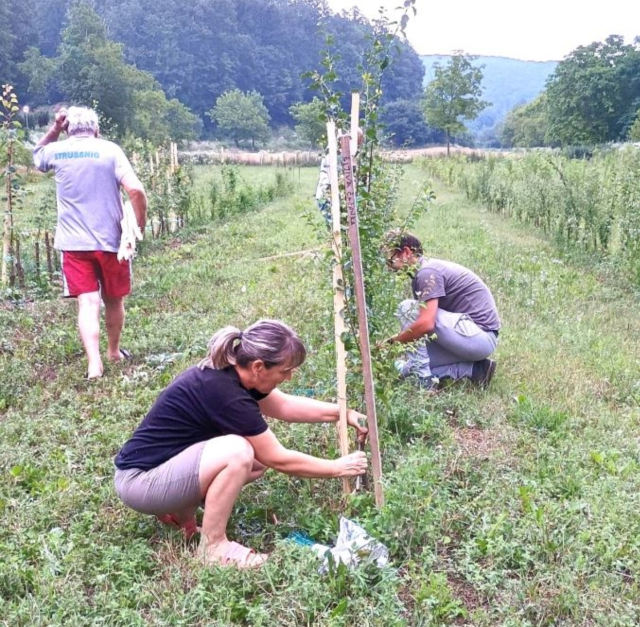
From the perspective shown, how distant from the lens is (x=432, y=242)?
10094 millimetres

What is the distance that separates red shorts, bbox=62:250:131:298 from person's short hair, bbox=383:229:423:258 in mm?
2222

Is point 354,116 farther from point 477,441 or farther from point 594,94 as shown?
point 594,94

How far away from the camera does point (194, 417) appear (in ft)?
8.84

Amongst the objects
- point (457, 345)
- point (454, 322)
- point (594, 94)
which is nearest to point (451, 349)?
point (457, 345)

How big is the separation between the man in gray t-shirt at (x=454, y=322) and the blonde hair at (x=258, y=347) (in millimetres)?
1596

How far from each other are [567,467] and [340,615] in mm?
1588

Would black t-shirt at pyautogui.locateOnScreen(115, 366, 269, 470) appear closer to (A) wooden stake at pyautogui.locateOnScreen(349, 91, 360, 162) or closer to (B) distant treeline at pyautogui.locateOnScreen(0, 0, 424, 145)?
(A) wooden stake at pyautogui.locateOnScreen(349, 91, 360, 162)

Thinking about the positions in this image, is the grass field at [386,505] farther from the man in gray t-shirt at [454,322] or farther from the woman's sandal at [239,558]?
the man in gray t-shirt at [454,322]

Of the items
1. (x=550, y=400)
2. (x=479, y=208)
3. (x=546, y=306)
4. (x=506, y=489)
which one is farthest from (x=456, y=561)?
(x=479, y=208)

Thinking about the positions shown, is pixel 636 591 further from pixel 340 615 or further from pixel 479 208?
pixel 479 208

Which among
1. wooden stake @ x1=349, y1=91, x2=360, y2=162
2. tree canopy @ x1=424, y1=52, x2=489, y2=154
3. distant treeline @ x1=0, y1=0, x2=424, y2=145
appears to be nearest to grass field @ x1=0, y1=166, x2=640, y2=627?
wooden stake @ x1=349, y1=91, x2=360, y2=162

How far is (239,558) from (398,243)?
6.02ft

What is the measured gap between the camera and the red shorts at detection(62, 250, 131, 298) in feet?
15.7

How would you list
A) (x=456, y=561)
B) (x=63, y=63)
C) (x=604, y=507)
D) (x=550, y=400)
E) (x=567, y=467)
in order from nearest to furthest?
1. (x=456, y=561)
2. (x=604, y=507)
3. (x=567, y=467)
4. (x=550, y=400)
5. (x=63, y=63)
